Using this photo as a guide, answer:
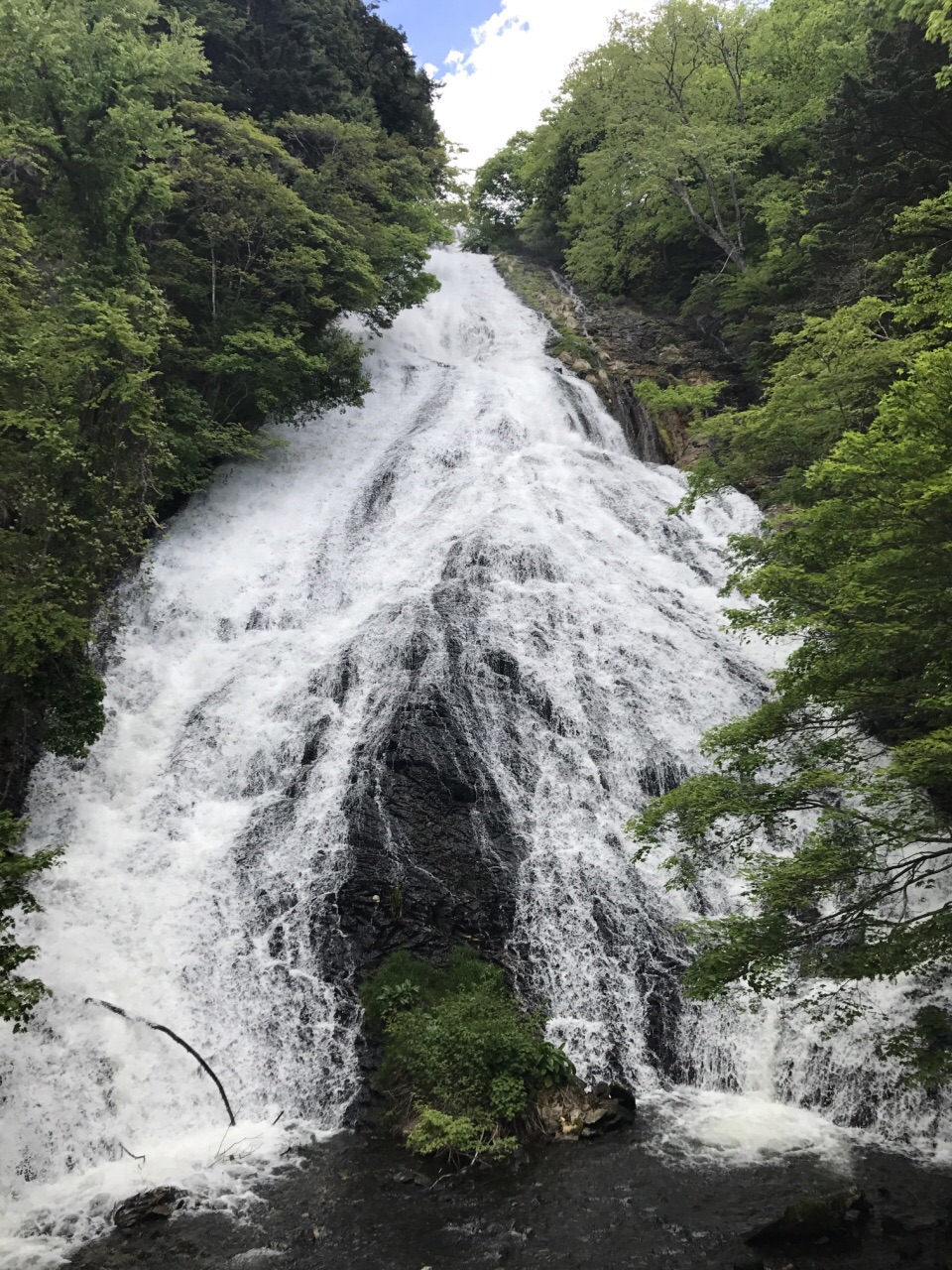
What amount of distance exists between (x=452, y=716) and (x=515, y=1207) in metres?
7.02

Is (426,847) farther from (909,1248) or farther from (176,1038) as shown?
(909,1248)

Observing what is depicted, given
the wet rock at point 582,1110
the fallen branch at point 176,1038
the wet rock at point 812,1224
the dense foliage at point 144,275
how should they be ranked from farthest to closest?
the dense foliage at point 144,275 → the fallen branch at point 176,1038 → the wet rock at point 582,1110 → the wet rock at point 812,1224

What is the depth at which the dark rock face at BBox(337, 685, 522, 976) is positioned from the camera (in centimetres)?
1073

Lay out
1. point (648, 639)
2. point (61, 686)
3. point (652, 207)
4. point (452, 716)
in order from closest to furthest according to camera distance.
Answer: point (61, 686), point (452, 716), point (648, 639), point (652, 207)

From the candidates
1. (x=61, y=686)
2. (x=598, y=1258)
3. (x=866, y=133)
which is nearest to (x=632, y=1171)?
(x=598, y=1258)

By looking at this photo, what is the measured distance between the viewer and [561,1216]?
23.2 ft

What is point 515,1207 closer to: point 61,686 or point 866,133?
point 61,686

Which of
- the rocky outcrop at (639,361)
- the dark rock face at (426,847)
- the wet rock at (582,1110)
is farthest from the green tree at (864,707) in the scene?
the rocky outcrop at (639,361)

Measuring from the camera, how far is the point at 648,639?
1517 cm

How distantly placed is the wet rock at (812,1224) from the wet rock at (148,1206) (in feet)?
16.6

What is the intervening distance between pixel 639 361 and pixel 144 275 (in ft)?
57.3

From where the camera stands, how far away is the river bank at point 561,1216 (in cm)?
650

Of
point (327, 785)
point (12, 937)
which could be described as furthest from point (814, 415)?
point (12, 937)

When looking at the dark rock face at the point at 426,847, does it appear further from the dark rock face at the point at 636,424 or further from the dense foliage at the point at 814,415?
the dark rock face at the point at 636,424
